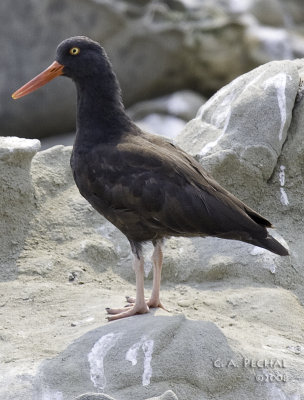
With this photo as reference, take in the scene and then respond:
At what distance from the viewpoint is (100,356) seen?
16.8 ft

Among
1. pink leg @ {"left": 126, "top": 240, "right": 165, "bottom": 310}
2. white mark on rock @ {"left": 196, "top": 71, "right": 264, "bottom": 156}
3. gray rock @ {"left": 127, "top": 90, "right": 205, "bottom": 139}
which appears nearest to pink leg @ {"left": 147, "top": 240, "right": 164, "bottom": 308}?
pink leg @ {"left": 126, "top": 240, "right": 165, "bottom": 310}

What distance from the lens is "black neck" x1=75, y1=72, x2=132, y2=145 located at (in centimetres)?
626

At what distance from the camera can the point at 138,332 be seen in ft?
17.3

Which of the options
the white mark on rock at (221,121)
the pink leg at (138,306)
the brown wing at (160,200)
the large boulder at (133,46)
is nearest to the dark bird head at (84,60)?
the brown wing at (160,200)

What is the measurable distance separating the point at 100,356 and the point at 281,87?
311cm

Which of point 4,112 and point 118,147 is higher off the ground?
point 118,147

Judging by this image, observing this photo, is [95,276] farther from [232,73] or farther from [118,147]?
[232,73]

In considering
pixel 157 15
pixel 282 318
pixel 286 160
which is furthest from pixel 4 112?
pixel 282 318

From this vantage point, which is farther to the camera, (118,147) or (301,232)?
(301,232)

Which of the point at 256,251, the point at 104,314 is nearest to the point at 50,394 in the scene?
the point at 104,314

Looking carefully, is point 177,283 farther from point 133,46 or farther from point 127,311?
point 133,46

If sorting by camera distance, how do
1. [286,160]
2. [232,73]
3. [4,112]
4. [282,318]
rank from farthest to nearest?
[232,73] < [4,112] < [286,160] < [282,318]

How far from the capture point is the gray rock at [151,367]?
492cm

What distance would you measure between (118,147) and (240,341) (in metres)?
1.70
